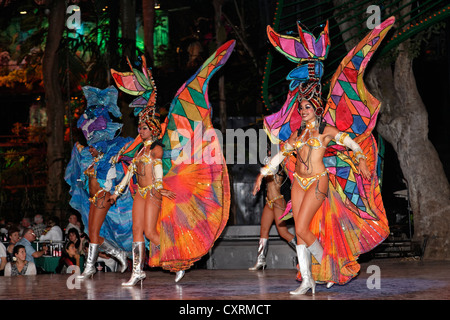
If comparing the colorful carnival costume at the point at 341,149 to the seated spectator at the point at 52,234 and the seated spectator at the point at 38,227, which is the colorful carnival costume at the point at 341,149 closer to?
the seated spectator at the point at 52,234

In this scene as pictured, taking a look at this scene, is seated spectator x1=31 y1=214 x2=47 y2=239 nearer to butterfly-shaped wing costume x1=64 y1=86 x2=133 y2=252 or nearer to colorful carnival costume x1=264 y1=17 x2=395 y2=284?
butterfly-shaped wing costume x1=64 y1=86 x2=133 y2=252

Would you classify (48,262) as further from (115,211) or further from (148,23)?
(148,23)

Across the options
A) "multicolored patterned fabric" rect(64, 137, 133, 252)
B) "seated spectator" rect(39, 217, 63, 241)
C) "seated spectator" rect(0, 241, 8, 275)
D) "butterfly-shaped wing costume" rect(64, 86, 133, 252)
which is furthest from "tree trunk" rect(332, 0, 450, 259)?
"seated spectator" rect(0, 241, 8, 275)

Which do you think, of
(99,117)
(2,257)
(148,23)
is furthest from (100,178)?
(148,23)

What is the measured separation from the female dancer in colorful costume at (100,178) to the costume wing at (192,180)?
82 centimetres

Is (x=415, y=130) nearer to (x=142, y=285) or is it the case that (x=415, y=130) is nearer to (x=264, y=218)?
(x=264, y=218)

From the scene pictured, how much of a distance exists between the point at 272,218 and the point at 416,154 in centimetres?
354

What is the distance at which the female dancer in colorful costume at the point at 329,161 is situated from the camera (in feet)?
21.2

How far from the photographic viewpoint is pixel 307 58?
6.86m

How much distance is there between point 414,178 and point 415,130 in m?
0.83

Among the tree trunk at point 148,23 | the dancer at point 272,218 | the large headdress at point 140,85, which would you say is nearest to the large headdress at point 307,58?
the large headdress at point 140,85

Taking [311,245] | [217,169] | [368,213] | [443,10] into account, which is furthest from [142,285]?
[443,10]

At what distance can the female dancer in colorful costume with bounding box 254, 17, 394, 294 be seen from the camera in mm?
6465

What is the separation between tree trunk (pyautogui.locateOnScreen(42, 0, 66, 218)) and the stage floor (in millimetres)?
6187
